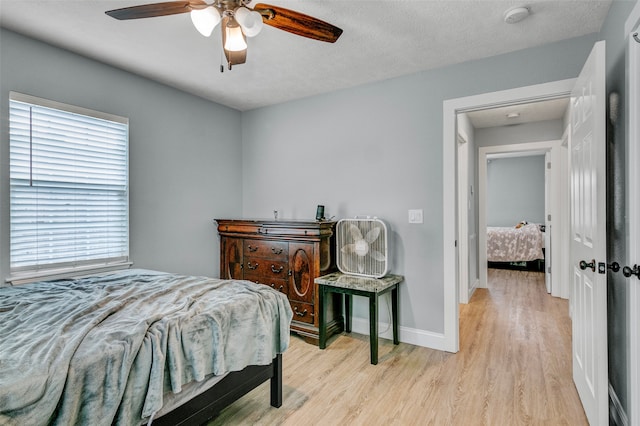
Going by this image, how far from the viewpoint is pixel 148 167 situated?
3.20m

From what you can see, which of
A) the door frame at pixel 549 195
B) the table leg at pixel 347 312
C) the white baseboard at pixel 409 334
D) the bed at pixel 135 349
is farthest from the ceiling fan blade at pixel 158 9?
the door frame at pixel 549 195

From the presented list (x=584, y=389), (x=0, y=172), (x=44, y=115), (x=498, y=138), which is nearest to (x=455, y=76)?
(x=584, y=389)

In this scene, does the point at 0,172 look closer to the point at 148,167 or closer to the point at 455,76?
the point at 148,167

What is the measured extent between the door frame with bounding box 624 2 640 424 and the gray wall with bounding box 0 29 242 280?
3.42 meters

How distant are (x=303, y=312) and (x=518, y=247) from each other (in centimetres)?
508

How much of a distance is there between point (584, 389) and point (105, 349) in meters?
2.51

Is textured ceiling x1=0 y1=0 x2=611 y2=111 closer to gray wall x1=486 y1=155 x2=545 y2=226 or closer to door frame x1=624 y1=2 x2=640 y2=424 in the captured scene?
door frame x1=624 y1=2 x2=640 y2=424

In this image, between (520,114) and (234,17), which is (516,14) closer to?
(234,17)

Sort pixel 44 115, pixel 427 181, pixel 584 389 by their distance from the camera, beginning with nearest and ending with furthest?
1. pixel 584 389
2. pixel 44 115
3. pixel 427 181

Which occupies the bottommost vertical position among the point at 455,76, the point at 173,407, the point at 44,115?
the point at 173,407

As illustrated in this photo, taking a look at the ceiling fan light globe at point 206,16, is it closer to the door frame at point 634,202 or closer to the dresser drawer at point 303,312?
the door frame at point 634,202

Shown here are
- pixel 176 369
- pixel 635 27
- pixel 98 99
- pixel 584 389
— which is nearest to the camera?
pixel 176 369

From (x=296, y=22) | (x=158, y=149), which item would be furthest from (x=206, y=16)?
(x=158, y=149)

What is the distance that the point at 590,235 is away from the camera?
182 cm
